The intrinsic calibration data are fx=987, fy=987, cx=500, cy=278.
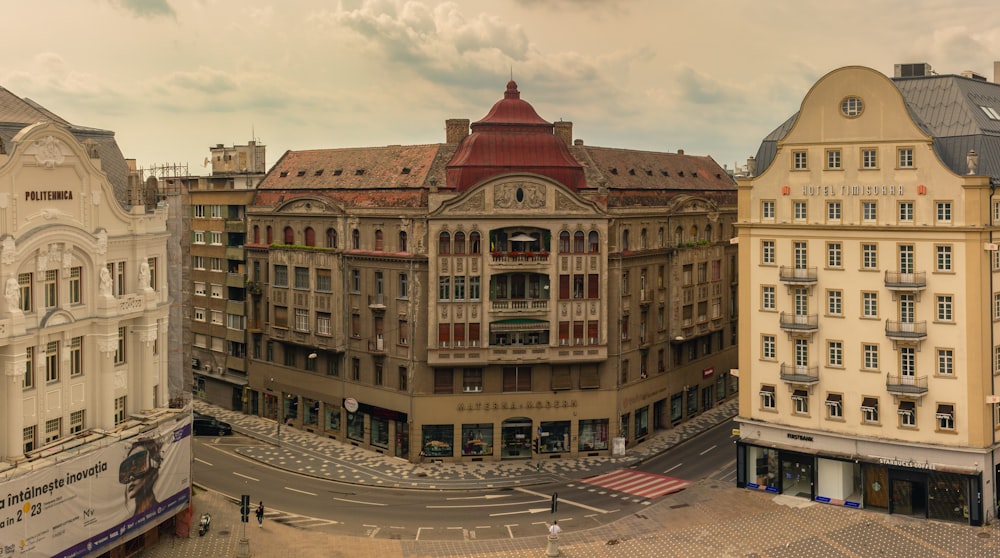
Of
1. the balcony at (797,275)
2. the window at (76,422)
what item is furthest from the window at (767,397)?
the window at (76,422)

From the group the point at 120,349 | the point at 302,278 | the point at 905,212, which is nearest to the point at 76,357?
the point at 120,349

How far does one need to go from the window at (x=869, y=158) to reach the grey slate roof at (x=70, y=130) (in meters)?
49.5

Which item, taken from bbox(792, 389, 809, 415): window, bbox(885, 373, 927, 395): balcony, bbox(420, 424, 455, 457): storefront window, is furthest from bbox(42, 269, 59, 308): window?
bbox(885, 373, 927, 395): balcony

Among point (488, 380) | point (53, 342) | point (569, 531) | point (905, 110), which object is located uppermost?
point (905, 110)

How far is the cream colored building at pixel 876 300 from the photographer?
6562cm

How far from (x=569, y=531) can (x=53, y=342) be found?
3416 centimetres

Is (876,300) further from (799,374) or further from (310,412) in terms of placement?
(310,412)

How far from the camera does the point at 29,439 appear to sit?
180 ft

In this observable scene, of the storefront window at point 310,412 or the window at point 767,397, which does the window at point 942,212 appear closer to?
the window at point 767,397

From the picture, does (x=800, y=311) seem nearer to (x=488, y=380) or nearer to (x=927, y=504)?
(x=927, y=504)

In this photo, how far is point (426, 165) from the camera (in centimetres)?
8744

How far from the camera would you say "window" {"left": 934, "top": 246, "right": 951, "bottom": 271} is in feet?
217

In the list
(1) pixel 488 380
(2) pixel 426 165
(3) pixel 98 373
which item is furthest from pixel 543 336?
(3) pixel 98 373

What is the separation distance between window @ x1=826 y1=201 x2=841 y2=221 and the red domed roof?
2368 cm
